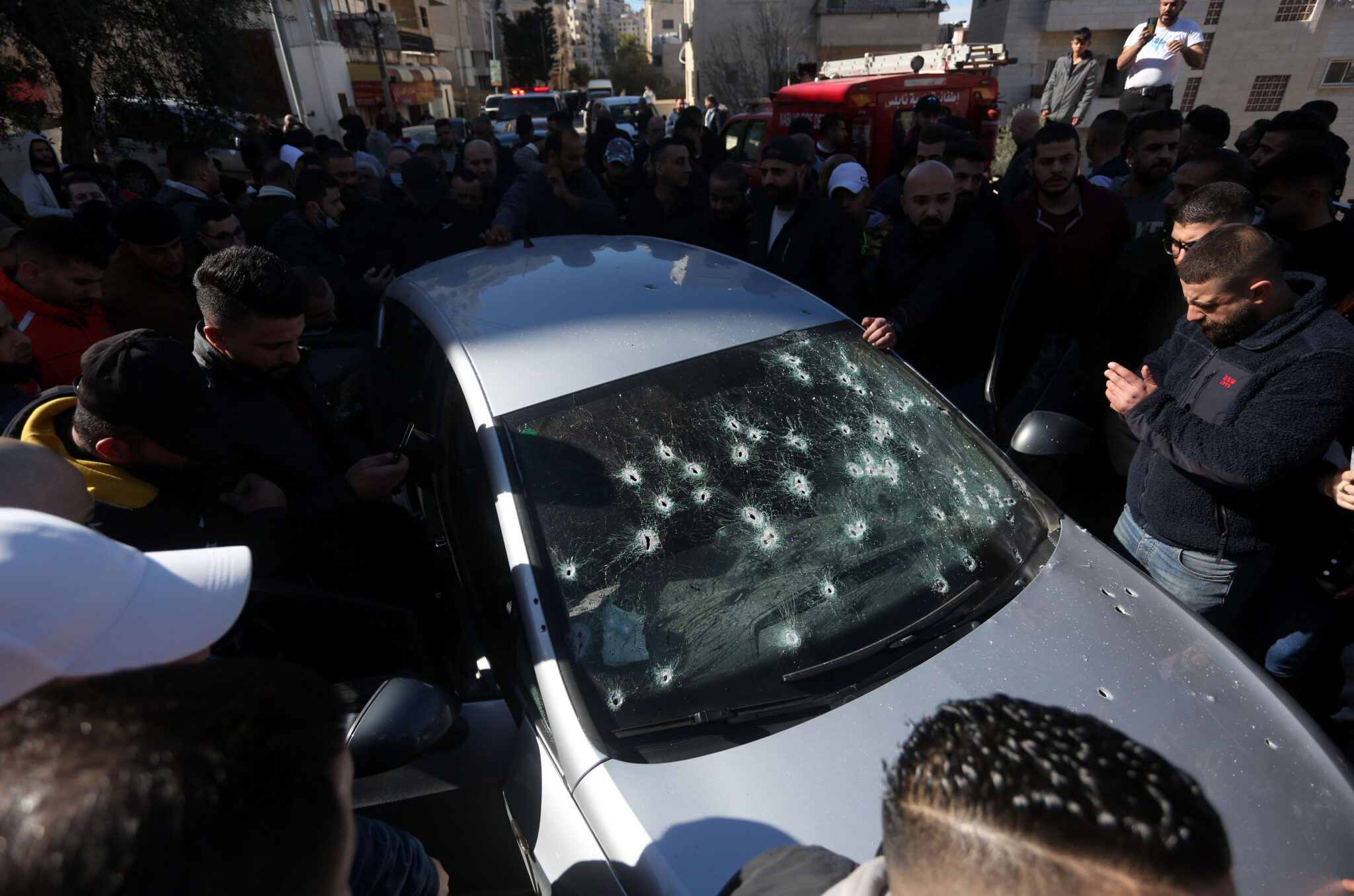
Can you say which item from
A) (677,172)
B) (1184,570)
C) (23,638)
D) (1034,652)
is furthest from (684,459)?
(677,172)

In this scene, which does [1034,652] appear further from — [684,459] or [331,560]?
[331,560]

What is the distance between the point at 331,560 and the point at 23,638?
1.39 meters

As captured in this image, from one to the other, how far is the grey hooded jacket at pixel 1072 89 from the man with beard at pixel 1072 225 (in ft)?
16.9

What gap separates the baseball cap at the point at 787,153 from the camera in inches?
141

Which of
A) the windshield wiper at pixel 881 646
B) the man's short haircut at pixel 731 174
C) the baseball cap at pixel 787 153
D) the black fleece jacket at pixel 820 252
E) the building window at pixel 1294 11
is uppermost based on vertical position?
the building window at pixel 1294 11

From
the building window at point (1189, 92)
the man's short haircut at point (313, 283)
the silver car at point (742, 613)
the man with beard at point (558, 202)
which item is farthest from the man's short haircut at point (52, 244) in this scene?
the building window at point (1189, 92)

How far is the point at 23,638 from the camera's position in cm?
77

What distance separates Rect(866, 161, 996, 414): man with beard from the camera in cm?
311

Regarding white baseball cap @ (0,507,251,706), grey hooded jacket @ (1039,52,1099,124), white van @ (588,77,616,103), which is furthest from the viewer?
white van @ (588,77,616,103)

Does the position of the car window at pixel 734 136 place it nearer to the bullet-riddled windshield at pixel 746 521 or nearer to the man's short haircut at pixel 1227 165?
the man's short haircut at pixel 1227 165

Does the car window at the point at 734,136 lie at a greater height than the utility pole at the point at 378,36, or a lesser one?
lesser

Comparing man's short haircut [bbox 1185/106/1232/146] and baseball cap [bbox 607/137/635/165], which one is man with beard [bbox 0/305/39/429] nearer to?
baseball cap [bbox 607/137/635/165]

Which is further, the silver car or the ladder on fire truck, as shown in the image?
the ladder on fire truck

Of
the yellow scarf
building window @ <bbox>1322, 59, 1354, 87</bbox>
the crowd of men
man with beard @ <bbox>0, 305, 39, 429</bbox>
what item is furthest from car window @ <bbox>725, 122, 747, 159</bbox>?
building window @ <bbox>1322, 59, 1354, 87</bbox>
